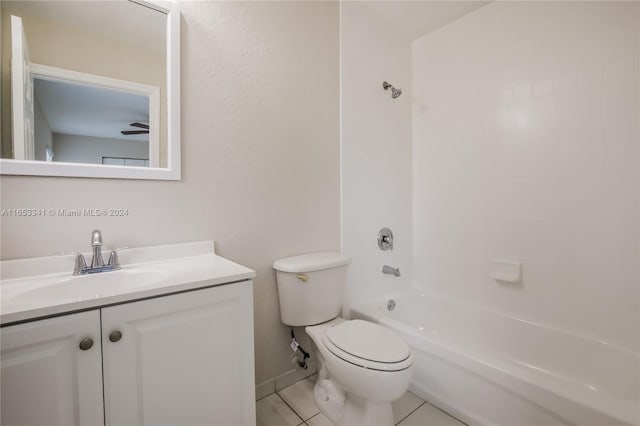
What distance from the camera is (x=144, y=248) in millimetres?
1188

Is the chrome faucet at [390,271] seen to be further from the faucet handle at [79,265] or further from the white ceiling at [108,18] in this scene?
the white ceiling at [108,18]

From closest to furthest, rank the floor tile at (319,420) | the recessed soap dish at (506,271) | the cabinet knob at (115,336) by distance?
the cabinet knob at (115,336), the floor tile at (319,420), the recessed soap dish at (506,271)

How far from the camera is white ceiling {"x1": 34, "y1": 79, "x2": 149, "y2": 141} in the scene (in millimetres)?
1056

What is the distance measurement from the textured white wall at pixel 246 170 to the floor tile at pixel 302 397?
0.12 metres

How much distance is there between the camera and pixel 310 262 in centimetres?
153

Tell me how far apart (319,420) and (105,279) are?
1167 mm

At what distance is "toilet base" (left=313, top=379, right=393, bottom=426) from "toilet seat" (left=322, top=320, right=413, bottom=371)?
244 mm

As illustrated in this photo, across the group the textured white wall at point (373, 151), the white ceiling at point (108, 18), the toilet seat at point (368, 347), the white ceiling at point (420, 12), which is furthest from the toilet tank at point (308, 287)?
the white ceiling at point (420, 12)

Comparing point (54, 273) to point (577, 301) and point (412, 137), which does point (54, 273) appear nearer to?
point (412, 137)

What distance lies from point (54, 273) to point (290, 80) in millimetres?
1384

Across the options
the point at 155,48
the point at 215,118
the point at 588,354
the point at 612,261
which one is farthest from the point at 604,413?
the point at 155,48

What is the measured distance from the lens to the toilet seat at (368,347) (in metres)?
1.16

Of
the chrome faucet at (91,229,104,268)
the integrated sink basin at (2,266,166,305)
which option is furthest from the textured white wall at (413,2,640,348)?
the chrome faucet at (91,229,104,268)

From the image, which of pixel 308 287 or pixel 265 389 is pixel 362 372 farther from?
pixel 265 389
